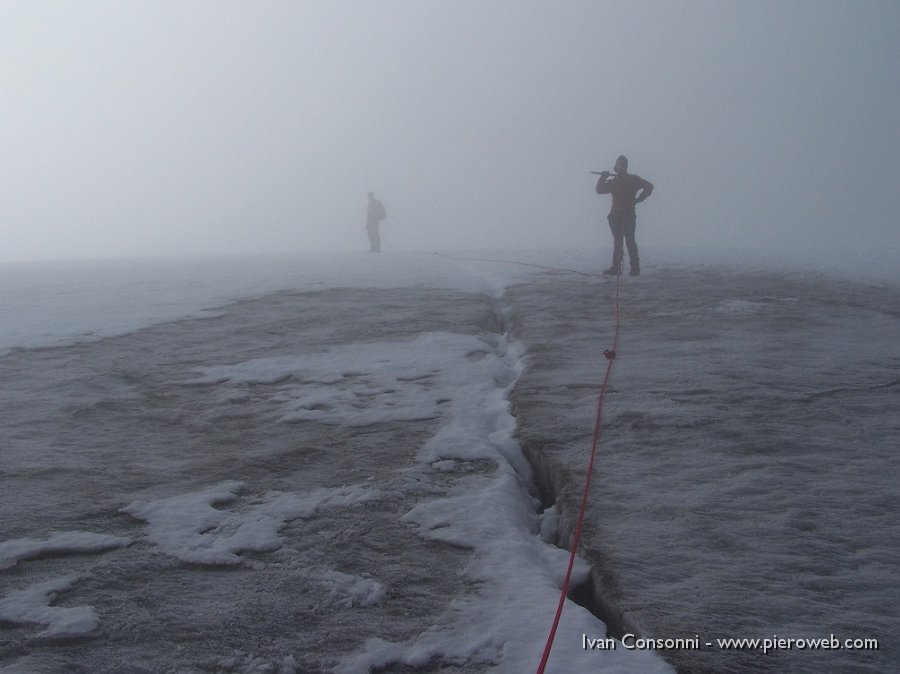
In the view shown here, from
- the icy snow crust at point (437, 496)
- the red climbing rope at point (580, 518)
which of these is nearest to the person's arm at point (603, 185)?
the icy snow crust at point (437, 496)

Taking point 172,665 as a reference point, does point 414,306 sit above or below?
above

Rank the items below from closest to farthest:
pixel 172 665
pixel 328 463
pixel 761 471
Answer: pixel 172 665, pixel 761 471, pixel 328 463

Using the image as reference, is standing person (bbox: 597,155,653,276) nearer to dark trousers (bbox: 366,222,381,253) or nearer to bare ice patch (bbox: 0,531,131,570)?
bare ice patch (bbox: 0,531,131,570)

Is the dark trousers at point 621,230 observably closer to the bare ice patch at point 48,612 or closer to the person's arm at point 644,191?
the person's arm at point 644,191

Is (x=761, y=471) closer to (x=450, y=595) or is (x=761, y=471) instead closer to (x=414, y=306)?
(x=450, y=595)

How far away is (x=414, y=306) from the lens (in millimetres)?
8633

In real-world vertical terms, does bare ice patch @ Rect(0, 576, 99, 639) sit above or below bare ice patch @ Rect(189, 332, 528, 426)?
below

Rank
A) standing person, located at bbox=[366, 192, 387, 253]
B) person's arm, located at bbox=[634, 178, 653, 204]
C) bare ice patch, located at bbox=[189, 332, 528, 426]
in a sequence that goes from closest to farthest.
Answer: bare ice patch, located at bbox=[189, 332, 528, 426]
person's arm, located at bbox=[634, 178, 653, 204]
standing person, located at bbox=[366, 192, 387, 253]

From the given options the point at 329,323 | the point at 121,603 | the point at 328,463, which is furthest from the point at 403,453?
the point at 329,323

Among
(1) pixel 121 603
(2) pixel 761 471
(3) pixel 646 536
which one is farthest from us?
(2) pixel 761 471

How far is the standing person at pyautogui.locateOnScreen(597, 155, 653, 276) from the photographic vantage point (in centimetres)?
1158

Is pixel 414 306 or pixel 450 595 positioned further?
pixel 414 306

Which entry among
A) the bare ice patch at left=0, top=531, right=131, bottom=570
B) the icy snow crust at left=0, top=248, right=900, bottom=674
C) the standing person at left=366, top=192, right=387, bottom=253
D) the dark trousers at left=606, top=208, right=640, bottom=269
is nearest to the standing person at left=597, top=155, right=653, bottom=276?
the dark trousers at left=606, top=208, right=640, bottom=269

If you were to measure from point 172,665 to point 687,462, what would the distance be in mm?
2554
